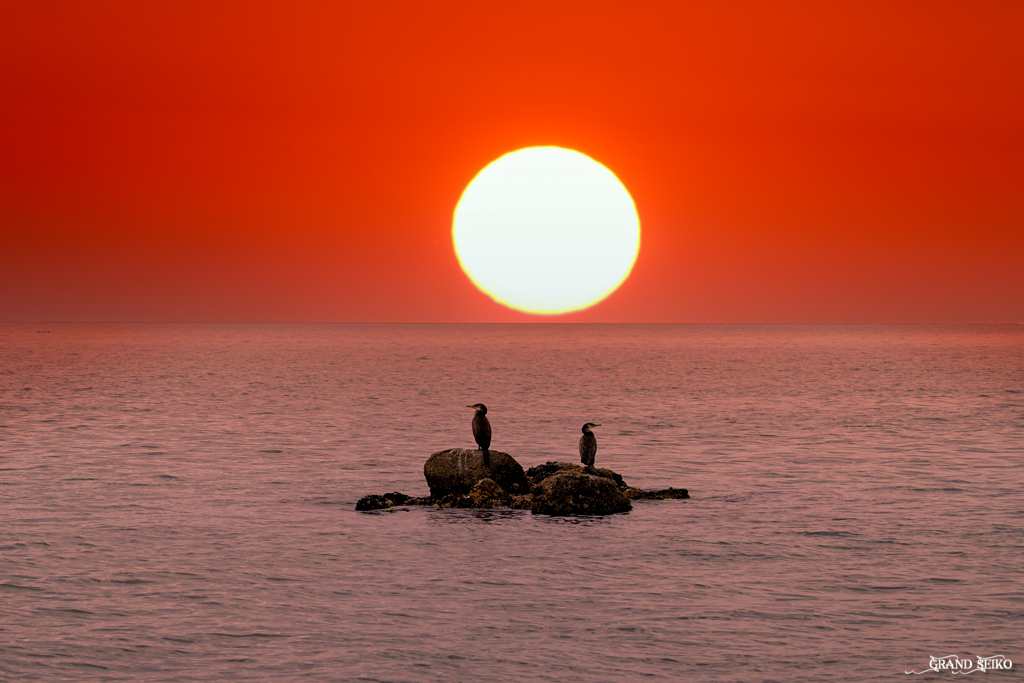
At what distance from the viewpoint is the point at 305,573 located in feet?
65.5

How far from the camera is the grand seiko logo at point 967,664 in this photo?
14.5 meters

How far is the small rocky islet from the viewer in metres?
26.5

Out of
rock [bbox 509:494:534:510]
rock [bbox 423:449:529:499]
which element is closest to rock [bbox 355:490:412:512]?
rock [bbox 423:449:529:499]

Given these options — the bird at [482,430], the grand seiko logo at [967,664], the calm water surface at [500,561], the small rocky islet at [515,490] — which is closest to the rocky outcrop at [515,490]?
the small rocky islet at [515,490]

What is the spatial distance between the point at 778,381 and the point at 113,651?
89503 millimetres

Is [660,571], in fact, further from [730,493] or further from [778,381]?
[778,381]

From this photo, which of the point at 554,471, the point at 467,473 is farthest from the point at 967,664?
the point at 554,471

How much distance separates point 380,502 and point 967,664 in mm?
16538

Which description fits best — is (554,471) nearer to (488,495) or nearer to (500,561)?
(488,495)

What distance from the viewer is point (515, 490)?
28.7 metres

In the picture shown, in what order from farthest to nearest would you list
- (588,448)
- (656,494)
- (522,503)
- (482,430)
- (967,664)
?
(656,494) → (482,430) → (588,448) → (522,503) → (967,664)

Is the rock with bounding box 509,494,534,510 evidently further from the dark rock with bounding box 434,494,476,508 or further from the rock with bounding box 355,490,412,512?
the rock with bounding box 355,490,412,512

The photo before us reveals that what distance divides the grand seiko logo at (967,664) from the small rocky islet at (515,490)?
40.0ft

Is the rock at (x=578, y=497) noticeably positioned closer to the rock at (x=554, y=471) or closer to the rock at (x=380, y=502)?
the rock at (x=554, y=471)
